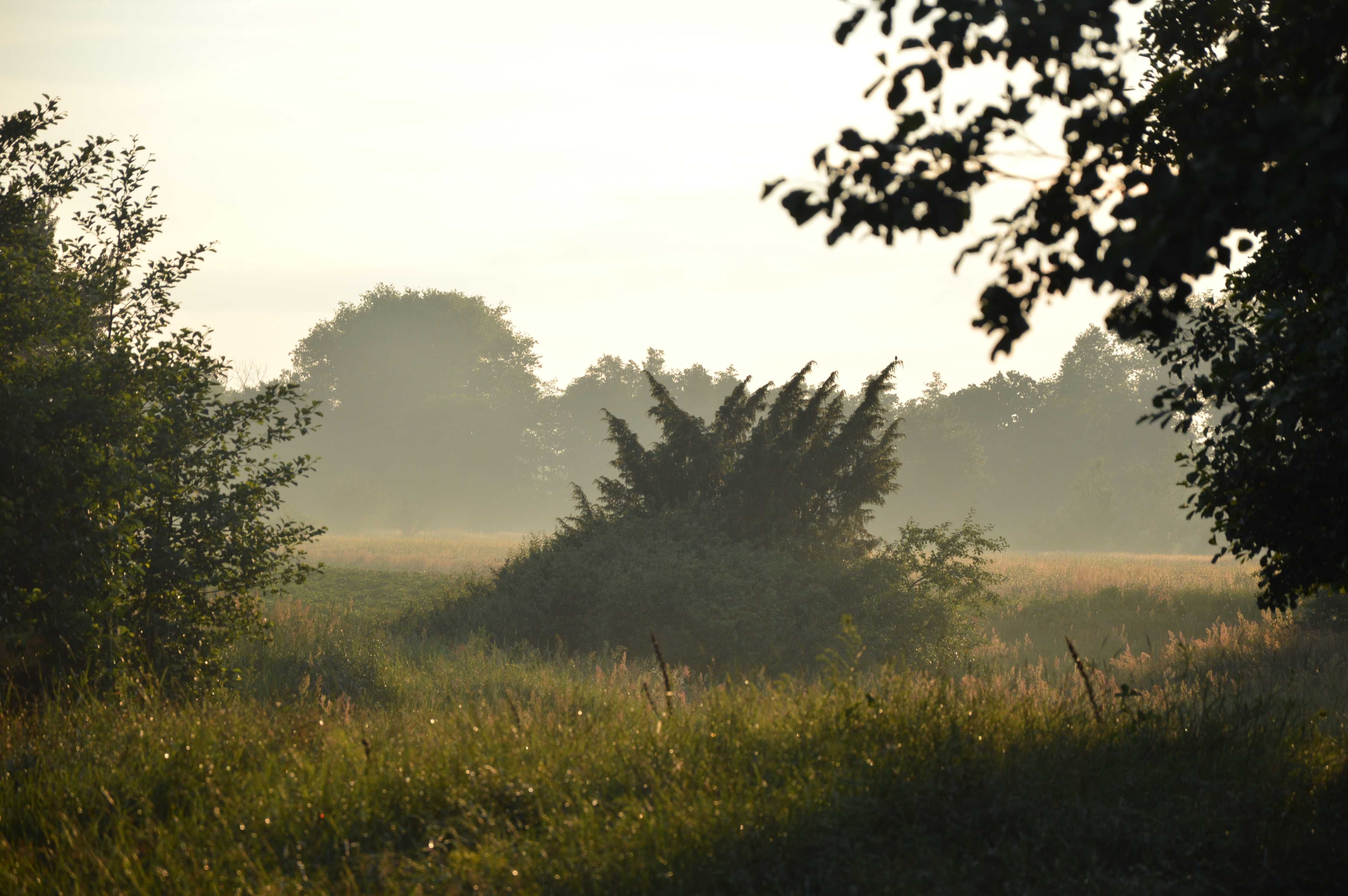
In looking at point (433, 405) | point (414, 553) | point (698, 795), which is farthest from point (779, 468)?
point (433, 405)

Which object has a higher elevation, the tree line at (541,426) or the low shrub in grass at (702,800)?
the tree line at (541,426)

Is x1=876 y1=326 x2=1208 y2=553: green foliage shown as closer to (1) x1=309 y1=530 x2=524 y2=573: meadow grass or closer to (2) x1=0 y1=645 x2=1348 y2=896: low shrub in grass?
(1) x1=309 y1=530 x2=524 y2=573: meadow grass

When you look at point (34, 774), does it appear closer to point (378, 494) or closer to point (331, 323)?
point (378, 494)

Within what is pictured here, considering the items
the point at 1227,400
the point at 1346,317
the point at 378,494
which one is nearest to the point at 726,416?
the point at 1227,400

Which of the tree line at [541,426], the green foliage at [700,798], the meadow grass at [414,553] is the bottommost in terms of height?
the green foliage at [700,798]

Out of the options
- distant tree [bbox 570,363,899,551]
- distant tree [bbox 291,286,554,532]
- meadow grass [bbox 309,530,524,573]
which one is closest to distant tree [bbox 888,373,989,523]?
distant tree [bbox 291,286,554,532]

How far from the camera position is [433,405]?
262 feet

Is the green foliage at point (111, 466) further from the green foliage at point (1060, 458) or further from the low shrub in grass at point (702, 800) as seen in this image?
the green foliage at point (1060, 458)

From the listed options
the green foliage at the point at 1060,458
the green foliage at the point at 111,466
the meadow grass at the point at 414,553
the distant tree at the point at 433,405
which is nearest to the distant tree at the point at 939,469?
the green foliage at the point at 1060,458

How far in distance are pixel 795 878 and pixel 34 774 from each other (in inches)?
201

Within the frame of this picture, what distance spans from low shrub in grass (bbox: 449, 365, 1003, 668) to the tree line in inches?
1830

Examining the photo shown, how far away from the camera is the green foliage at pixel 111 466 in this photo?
28.7 feet

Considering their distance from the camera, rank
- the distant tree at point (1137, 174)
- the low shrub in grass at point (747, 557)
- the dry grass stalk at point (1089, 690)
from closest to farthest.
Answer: the distant tree at point (1137, 174), the dry grass stalk at point (1089, 690), the low shrub in grass at point (747, 557)

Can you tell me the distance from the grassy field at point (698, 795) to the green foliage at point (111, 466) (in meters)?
1.01
